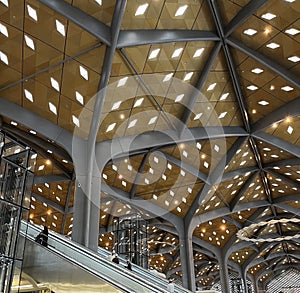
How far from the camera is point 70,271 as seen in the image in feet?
44.7

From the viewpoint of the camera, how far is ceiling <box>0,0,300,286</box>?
17453mm

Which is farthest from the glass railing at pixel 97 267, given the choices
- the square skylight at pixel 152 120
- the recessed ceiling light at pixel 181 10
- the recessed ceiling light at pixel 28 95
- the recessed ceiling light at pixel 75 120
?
the recessed ceiling light at pixel 181 10

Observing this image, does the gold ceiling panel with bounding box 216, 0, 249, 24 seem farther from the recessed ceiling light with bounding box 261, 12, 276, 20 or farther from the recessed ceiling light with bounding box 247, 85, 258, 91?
the recessed ceiling light with bounding box 247, 85, 258, 91

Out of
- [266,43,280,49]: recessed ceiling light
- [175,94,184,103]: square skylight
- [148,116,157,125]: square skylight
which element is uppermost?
[175,94,184,103]: square skylight

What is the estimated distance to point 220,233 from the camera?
48.7 meters

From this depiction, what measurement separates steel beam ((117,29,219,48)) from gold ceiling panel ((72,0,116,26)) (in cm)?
117

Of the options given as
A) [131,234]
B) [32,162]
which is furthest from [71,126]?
[131,234]

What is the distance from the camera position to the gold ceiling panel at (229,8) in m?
18.1

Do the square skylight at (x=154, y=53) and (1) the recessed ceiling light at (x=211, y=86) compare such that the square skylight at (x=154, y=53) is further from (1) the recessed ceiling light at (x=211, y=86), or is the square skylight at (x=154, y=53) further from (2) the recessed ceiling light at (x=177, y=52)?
(1) the recessed ceiling light at (x=211, y=86)

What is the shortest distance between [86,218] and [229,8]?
12.8m

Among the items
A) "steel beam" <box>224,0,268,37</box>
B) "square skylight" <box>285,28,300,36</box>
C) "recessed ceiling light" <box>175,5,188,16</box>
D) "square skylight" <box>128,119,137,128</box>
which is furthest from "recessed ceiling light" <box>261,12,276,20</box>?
"square skylight" <box>128,119,137,128</box>

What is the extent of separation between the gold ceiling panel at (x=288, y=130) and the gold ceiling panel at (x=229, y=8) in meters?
8.52

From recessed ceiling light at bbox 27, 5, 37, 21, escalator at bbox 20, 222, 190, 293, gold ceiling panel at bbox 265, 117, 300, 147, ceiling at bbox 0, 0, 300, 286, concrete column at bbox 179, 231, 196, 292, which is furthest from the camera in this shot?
concrete column at bbox 179, 231, 196, 292

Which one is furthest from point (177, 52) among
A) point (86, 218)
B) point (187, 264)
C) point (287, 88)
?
point (187, 264)
